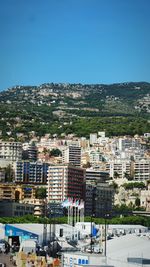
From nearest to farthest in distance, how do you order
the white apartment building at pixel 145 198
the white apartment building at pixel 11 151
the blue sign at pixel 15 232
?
the blue sign at pixel 15 232 < the white apartment building at pixel 145 198 < the white apartment building at pixel 11 151

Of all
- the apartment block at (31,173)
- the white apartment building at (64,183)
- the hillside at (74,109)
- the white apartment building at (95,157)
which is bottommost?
the white apartment building at (64,183)

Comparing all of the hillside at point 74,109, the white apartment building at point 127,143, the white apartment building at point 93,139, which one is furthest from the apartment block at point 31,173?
the white apartment building at point 93,139

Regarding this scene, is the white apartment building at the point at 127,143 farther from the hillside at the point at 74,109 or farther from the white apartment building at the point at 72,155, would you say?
the white apartment building at the point at 72,155

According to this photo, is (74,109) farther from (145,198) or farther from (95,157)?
(145,198)

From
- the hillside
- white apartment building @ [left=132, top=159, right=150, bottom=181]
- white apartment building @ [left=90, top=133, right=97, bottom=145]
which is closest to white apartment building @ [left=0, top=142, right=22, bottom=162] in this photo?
the hillside

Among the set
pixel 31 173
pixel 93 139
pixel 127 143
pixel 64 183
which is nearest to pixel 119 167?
pixel 31 173
